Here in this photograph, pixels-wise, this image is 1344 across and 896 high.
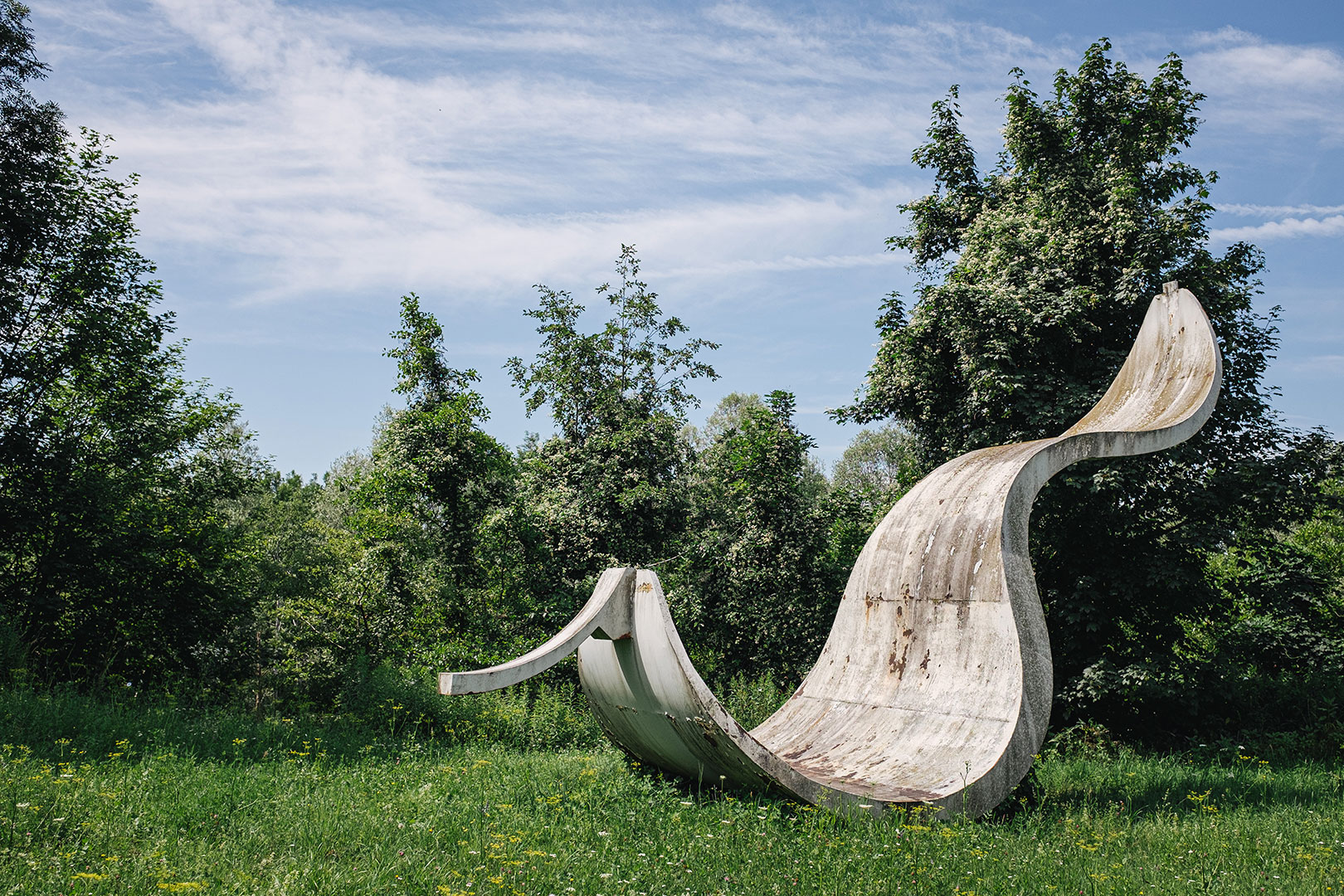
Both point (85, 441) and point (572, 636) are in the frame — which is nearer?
point (572, 636)

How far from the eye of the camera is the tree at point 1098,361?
10258 millimetres

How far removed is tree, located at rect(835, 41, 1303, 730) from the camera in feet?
33.7

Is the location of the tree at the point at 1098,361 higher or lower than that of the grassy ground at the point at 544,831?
higher

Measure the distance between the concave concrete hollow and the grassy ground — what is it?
314 mm

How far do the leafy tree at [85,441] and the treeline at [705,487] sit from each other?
0.04 meters

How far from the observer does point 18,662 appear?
28.6 feet

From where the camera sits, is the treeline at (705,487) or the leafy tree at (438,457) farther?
the leafy tree at (438,457)

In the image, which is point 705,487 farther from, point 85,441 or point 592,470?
point 85,441

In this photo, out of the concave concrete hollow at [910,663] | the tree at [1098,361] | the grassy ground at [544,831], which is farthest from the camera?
the tree at [1098,361]

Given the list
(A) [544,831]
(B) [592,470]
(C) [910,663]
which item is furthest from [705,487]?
(A) [544,831]

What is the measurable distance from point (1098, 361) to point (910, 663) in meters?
6.32

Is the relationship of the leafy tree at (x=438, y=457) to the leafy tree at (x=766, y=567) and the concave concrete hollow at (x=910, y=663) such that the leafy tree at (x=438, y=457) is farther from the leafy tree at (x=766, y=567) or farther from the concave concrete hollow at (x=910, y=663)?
the concave concrete hollow at (x=910, y=663)

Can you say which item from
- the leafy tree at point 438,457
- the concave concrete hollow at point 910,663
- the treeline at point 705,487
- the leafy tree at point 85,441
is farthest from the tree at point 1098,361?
the leafy tree at point 85,441

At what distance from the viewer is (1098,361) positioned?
434 inches
